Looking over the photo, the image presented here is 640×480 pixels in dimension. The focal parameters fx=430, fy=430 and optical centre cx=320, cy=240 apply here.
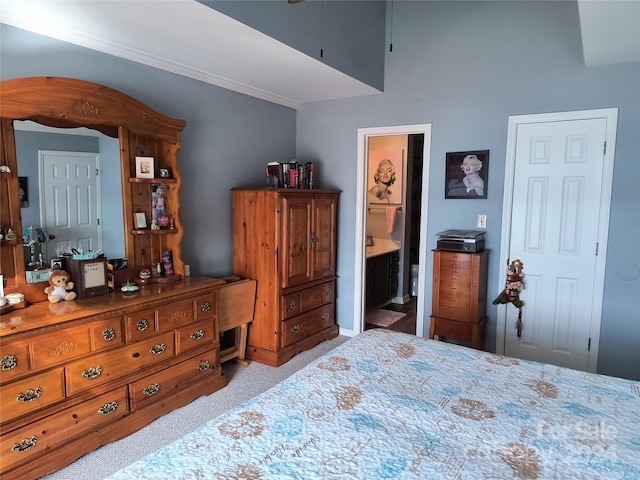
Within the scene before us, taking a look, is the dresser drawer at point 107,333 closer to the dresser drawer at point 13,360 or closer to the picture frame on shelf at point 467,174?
the dresser drawer at point 13,360

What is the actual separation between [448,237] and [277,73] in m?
1.85

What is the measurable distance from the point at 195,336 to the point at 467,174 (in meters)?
2.48

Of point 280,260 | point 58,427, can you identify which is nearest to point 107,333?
point 58,427

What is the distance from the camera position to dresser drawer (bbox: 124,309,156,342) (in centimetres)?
245

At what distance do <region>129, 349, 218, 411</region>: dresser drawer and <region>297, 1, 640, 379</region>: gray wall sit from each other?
67.3 inches

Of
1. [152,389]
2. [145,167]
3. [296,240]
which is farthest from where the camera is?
[296,240]

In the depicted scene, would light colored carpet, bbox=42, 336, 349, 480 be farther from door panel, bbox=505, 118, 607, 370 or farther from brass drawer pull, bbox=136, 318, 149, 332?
door panel, bbox=505, 118, 607, 370

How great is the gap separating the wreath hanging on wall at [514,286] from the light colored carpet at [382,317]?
156 centimetres

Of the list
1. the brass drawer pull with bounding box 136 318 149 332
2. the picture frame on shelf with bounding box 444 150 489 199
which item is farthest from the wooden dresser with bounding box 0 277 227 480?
the picture frame on shelf with bounding box 444 150 489 199

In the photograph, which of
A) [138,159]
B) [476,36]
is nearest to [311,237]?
[138,159]

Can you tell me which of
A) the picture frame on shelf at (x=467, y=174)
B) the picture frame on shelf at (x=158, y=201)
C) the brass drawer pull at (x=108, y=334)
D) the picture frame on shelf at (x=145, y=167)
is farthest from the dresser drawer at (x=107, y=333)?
the picture frame on shelf at (x=467, y=174)

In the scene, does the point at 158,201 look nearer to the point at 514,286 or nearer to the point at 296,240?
the point at 296,240

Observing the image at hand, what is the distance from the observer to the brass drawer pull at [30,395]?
1.99 metres

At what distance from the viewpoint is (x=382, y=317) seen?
5.02 meters
